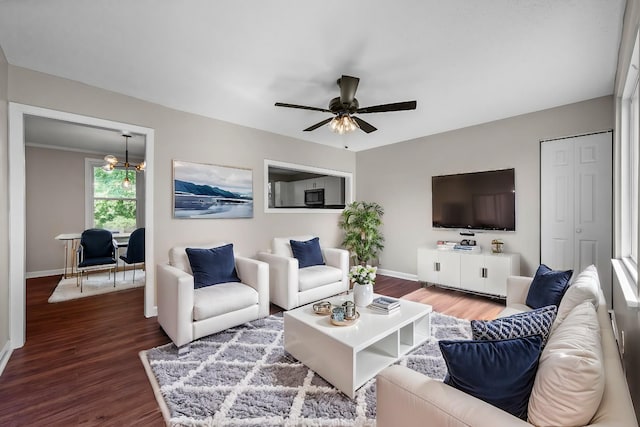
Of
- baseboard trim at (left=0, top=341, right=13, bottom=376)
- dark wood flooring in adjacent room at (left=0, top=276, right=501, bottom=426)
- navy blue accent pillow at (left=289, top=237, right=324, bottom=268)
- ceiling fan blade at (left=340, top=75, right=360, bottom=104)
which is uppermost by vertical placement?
ceiling fan blade at (left=340, top=75, right=360, bottom=104)

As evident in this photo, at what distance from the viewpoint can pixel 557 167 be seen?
346 centimetres

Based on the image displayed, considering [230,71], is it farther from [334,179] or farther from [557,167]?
[557,167]

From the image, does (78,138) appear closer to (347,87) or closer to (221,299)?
(221,299)

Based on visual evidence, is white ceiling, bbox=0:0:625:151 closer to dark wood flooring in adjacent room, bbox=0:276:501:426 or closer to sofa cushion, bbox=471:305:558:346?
sofa cushion, bbox=471:305:558:346

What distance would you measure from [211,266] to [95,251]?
290 centimetres

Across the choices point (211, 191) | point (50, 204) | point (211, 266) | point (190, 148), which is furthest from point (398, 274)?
point (50, 204)

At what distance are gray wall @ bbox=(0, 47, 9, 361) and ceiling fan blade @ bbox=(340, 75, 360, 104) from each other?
2.78 metres

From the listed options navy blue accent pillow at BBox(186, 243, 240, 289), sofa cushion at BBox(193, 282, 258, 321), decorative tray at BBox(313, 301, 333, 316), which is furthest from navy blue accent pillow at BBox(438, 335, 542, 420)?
navy blue accent pillow at BBox(186, 243, 240, 289)

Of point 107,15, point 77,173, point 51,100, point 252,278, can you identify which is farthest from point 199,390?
point 77,173

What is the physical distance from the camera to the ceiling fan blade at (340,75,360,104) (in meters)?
2.59

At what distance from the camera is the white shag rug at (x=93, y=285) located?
3.99 meters

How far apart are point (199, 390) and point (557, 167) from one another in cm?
437

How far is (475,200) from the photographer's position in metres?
4.13

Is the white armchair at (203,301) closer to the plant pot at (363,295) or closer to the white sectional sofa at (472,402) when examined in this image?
the plant pot at (363,295)
